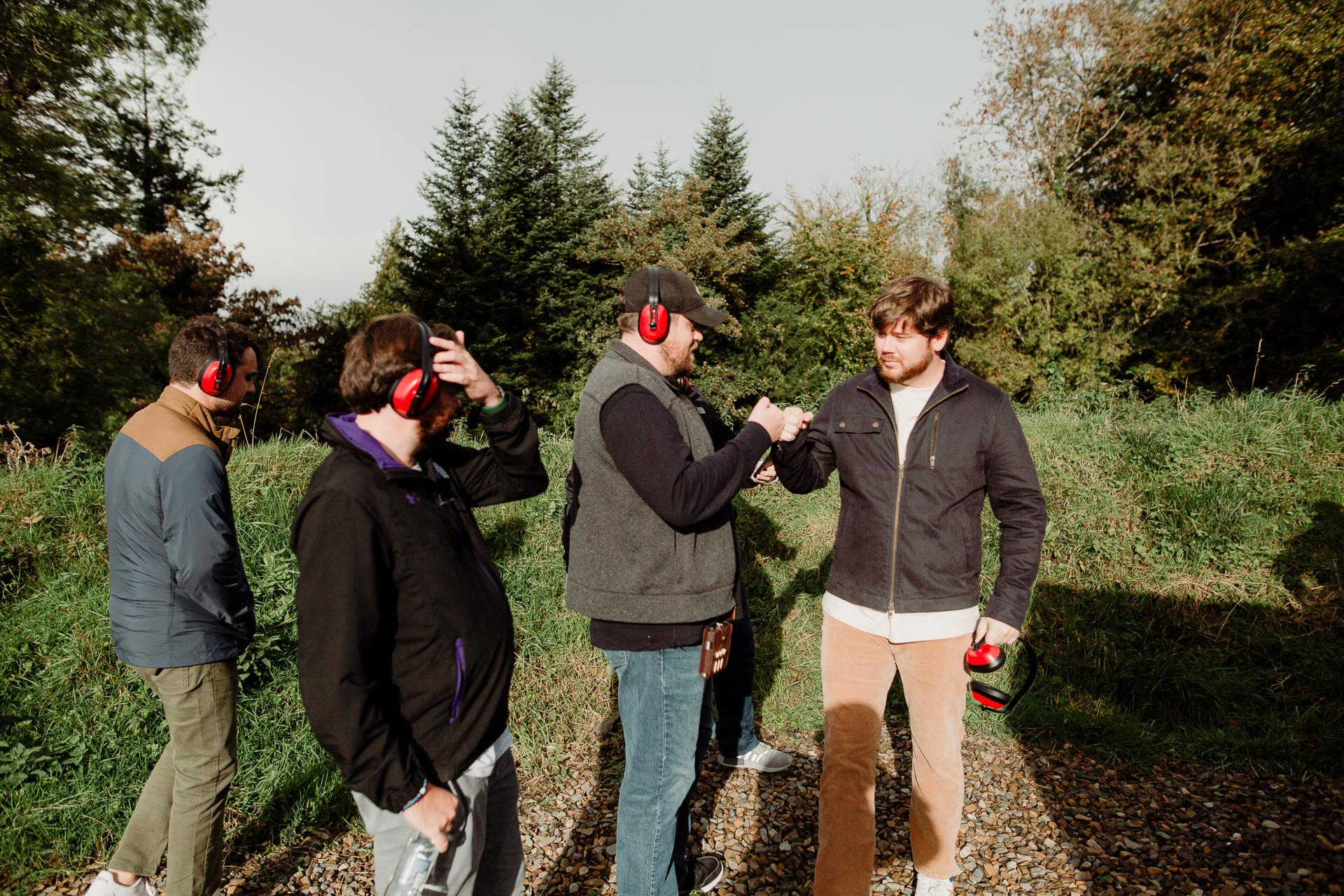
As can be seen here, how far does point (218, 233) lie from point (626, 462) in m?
33.3

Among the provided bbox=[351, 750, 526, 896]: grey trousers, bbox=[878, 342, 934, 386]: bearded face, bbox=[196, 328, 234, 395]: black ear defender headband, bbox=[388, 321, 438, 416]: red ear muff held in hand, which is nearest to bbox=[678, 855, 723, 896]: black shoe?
bbox=[351, 750, 526, 896]: grey trousers

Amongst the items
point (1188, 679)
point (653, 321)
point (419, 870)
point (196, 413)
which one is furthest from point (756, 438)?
point (1188, 679)

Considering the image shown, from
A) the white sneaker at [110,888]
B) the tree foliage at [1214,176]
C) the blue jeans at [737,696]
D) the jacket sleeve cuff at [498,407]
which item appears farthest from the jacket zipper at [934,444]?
the tree foliage at [1214,176]

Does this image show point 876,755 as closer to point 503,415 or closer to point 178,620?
point 503,415

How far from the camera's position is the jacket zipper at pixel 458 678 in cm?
167

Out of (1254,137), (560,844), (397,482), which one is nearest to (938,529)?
(397,482)

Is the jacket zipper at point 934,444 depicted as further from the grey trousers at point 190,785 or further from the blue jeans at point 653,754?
the grey trousers at point 190,785

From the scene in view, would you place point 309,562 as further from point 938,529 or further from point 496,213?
point 496,213

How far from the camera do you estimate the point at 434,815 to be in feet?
5.15

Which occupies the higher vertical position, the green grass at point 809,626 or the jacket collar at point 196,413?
the jacket collar at point 196,413

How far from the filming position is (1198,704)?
4.64m

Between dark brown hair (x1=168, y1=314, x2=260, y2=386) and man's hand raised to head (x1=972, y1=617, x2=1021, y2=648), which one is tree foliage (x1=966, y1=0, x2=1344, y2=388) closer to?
man's hand raised to head (x1=972, y1=617, x2=1021, y2=648)

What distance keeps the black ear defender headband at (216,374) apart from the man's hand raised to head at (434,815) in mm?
1972

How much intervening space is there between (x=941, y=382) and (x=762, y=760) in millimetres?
2452
